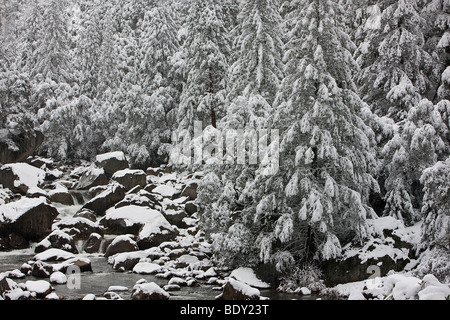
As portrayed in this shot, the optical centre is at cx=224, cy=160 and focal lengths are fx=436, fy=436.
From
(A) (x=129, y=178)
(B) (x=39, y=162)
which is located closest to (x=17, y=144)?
(B) (x=39, y=162)

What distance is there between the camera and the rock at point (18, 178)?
28750 mm

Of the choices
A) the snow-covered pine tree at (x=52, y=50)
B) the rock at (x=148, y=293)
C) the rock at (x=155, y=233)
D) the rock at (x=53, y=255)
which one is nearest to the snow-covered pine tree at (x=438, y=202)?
the rock at (x=148, y=293)

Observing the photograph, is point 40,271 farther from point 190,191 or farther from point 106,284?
point 190,191

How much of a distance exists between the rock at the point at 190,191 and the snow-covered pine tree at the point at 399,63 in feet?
40.3

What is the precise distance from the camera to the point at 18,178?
29.4 metres

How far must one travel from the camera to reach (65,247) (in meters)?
21.7

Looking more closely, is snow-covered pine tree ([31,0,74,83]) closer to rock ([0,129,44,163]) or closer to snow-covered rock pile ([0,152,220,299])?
rock ([0,129,44,163])

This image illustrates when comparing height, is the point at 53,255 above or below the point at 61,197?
below

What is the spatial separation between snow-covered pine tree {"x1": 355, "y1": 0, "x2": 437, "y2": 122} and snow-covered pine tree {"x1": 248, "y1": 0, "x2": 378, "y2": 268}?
3834mm

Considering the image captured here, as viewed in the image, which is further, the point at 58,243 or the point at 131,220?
the point at 131,220

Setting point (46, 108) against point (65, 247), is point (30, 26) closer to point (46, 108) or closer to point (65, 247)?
point (46, 108)

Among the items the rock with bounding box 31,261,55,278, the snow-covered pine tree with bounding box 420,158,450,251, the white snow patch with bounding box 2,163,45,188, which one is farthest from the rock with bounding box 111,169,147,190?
the snow-covered pine tree with bounding box 420,158,450,251

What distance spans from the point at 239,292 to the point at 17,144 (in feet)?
90.4
